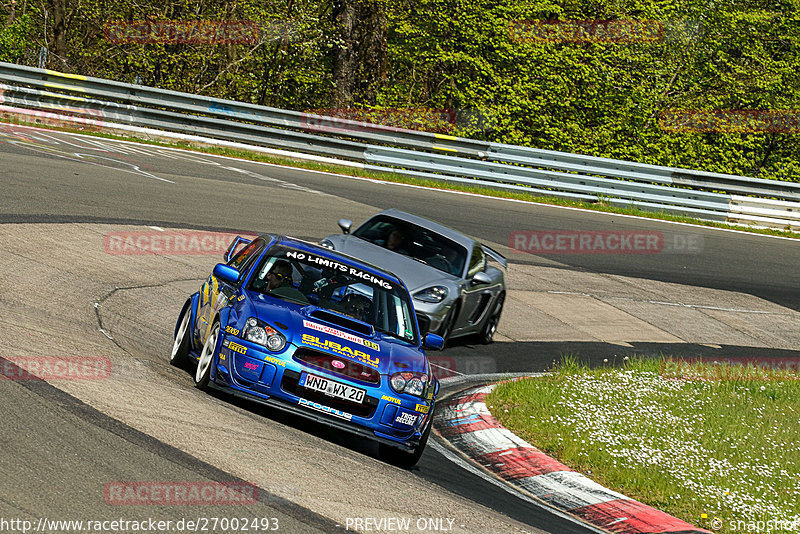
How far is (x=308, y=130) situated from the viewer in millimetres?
23594

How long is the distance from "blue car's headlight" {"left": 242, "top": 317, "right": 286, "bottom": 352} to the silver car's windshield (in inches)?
196

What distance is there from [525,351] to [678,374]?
2.16 m

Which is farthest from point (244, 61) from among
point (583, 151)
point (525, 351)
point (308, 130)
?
point (525, 351)

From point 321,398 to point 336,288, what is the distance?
149cm

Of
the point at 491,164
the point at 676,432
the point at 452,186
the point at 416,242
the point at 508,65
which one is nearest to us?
→ the point at 676,432
